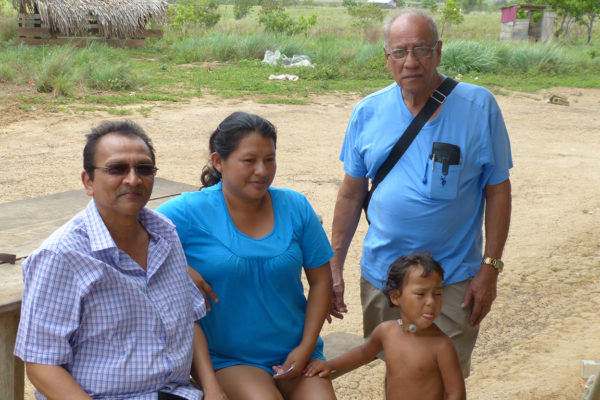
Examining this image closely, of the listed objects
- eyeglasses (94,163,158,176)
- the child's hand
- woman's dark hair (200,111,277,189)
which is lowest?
the child's hand

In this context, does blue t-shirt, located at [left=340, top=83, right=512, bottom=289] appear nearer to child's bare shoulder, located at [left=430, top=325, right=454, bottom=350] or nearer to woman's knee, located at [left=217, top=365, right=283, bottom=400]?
child's bare shoulder, located at [left=430, top=325, right=454, bottom=350]

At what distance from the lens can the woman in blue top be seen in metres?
2.33

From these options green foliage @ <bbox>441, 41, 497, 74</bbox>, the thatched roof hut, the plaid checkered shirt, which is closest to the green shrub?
the thatched roof hut

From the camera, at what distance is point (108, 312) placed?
1965mm

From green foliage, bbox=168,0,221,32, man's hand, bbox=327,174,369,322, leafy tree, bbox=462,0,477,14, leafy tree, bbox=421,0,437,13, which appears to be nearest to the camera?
man's hand, bbox=327,174,369,322

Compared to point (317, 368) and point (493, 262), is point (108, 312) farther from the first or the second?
point (493, 262)

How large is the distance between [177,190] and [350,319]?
1537 millimetres

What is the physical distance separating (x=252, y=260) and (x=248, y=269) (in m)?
0.03

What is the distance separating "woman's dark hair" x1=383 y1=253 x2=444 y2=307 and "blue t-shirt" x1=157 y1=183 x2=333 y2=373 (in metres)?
0.29

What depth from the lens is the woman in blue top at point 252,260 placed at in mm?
2332

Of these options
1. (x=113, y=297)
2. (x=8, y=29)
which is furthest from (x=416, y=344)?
(x=8, y=29)

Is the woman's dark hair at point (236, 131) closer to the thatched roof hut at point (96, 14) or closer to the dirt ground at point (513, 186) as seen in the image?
the dirt ground at point (513, 186)

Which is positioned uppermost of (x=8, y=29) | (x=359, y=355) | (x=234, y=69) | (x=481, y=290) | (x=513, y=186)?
(x=8, y=29)

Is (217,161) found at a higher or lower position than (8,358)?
higher
